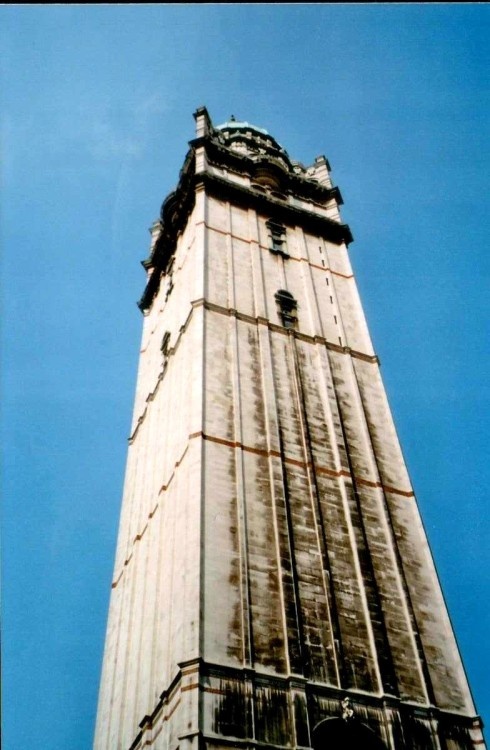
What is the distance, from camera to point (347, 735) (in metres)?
12.9

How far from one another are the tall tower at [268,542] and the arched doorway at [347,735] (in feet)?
0.08

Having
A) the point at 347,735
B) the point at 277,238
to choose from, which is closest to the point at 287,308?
the point at 277,238

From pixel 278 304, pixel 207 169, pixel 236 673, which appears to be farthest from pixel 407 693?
pixel 207 169

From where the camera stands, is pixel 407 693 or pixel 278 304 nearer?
pixel 407 693

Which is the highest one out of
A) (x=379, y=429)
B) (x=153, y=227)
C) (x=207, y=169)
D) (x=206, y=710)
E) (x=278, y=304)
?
(x=153, y=227)

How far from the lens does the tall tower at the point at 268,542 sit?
13.1m

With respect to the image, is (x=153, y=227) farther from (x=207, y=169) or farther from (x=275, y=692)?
(x=275, y=692)

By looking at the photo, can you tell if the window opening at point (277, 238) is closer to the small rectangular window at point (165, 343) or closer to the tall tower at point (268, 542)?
the tall tower at point (268, 542)

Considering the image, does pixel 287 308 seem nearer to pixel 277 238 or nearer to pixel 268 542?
pixel 277 238

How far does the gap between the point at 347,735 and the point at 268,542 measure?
162 inches

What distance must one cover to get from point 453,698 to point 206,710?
5398 millimetres

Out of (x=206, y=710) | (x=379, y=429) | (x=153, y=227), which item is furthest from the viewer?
(x=153, y=227)

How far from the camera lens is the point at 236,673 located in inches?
507

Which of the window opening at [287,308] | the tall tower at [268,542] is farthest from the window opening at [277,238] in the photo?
the window opening at [287,308]
